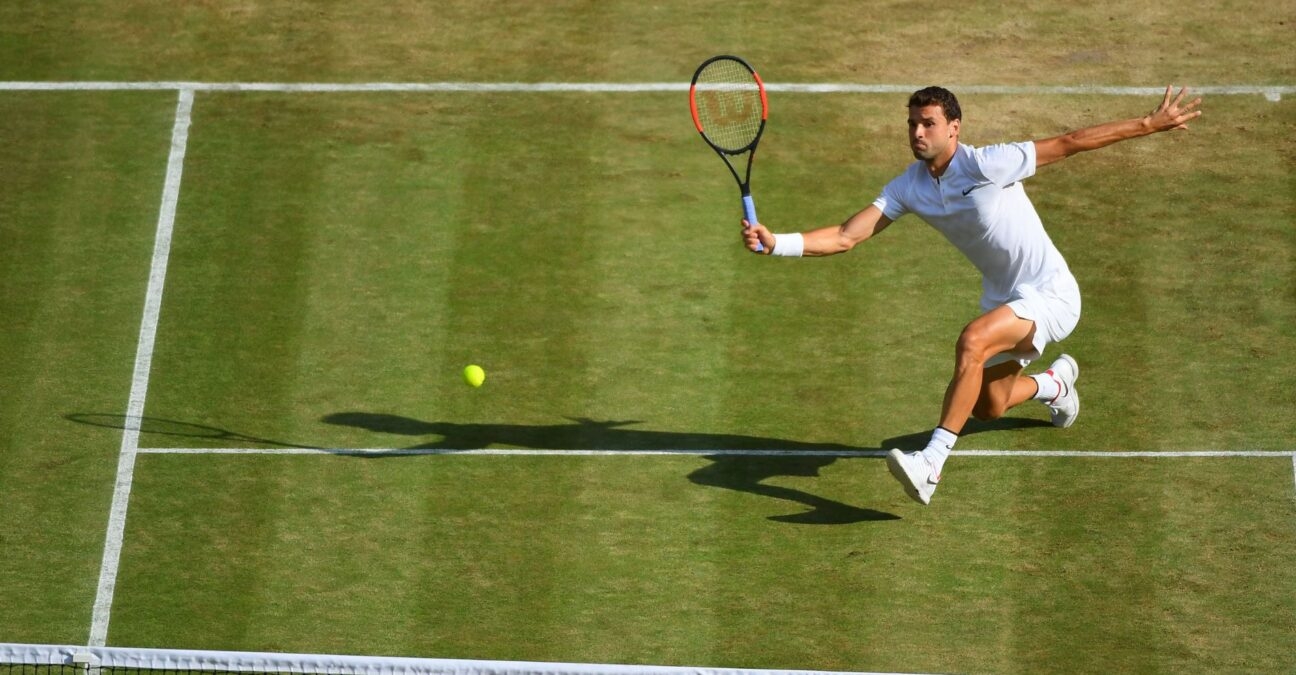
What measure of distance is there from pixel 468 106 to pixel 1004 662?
638cm

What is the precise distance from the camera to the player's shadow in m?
10.1

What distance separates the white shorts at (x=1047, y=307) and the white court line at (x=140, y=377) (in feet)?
17.4

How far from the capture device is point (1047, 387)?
996 centimetres

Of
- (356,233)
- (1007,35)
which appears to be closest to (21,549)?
(356,233)

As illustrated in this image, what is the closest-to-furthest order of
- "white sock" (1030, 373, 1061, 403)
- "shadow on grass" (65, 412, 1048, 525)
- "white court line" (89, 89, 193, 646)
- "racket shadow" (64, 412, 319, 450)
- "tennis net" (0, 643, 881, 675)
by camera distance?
"tennis net" (0, 643, 881, 675) < "white court line" (89, 89, 193, 646) < "white sock" (1030, 373, 1061, 403) < "shadow on grass" (65, 412, 1048, 525) < "racket shadow" (64, 412, 319, 450)

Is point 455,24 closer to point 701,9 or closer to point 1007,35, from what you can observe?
point 701,9

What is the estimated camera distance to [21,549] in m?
9.87

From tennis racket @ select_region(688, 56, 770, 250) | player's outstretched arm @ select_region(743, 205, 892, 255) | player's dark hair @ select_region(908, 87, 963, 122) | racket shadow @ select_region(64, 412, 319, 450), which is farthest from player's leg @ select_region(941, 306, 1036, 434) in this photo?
racket shadow @ select_region(64, 412, 319, 450)

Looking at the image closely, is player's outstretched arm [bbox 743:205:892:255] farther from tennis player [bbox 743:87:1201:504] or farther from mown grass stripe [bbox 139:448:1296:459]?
mown grass stripe [bbox 139:448:1296:459]

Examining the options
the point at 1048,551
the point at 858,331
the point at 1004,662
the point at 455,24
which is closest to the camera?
the point at 1004,662

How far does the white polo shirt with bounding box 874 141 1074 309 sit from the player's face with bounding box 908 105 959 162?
17cm

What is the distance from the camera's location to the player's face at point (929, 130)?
363 inches

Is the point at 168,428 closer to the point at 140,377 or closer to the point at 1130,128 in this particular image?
the point at 140,377

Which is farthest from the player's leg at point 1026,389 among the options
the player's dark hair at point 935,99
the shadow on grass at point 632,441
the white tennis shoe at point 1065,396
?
the player's dark hair at point 935,99
